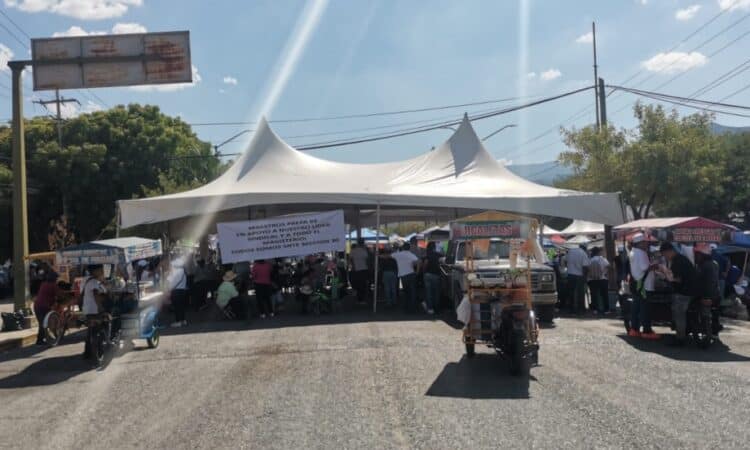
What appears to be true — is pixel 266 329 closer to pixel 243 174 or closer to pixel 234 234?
pixel 234 234

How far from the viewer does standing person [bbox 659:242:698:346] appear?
10438 millimetres

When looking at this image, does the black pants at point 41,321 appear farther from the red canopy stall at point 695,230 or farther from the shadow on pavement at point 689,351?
the red canopy stall at point 695,230

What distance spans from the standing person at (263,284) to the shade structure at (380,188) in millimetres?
1701

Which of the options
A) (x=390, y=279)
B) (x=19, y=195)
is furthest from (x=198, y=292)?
(x=390, y=279)

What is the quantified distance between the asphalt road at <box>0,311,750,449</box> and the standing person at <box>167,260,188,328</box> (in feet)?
9.45

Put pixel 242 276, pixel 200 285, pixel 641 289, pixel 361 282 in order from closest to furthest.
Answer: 1. pixel 641 289
2. pixel 242 276
3. pixel 361 282
4. pixel 200 285

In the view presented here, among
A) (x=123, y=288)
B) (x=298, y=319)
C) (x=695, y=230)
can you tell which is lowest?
(x=298, y=319)

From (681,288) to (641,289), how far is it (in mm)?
944

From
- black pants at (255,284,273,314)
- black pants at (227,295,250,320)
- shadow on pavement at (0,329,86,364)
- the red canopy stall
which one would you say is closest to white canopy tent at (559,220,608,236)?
black pants at (255,284,273,314)

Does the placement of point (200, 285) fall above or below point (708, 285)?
below

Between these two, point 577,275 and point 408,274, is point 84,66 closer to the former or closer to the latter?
point 408,274

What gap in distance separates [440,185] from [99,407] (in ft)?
41.7

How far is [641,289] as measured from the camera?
1147 cm

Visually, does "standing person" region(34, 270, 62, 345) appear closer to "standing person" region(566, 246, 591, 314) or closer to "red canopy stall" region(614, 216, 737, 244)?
"standing person" region(566, 246, 591, 314)
